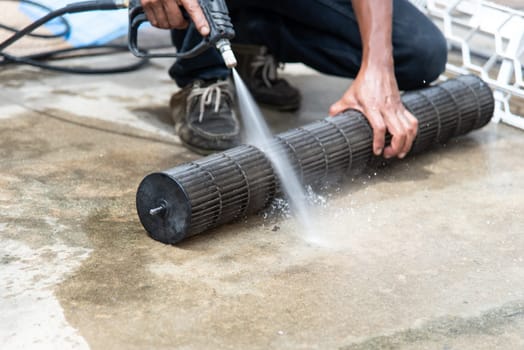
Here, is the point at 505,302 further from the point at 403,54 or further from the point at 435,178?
the point at 403,54

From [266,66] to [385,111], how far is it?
0.81 meters

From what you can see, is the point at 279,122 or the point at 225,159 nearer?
the point at 225,159

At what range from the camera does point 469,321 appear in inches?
63.7

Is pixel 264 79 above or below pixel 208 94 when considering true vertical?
below

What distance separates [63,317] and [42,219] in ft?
1.60

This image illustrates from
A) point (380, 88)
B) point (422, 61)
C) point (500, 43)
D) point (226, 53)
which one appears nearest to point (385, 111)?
point (380, 88)

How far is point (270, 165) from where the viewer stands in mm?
2049

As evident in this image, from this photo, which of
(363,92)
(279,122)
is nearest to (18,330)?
(363,92)

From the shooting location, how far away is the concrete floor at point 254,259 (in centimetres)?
155

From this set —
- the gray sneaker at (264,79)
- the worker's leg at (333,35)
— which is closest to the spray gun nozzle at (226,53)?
the worker's leg at (333,35)

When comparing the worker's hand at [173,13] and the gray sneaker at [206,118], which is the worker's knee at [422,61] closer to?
the gray sneaker at [206,118]

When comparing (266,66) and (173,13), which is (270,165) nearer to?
(173,13)

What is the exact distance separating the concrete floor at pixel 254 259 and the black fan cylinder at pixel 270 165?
0.06 m

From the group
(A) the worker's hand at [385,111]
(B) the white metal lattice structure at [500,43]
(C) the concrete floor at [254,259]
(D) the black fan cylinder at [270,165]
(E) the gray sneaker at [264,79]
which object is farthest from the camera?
(E) the gray sneaker at [264,79]
